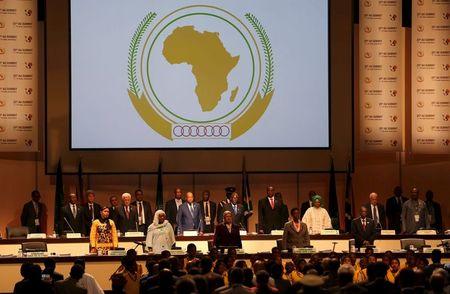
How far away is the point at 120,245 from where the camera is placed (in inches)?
729

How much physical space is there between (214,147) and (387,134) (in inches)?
137

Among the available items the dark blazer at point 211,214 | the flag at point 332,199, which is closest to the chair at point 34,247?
the dark blazer at point 211,214

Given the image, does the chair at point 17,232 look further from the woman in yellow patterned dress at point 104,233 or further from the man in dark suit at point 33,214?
the woman in yellow patterned dress at point 104,233

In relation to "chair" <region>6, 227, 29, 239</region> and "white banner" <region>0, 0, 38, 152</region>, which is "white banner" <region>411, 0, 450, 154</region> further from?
"chair" <region>6, 227, 29, 239</region>

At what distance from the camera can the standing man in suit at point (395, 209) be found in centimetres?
2095

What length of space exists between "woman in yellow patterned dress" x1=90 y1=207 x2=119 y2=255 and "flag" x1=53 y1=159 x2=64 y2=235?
2099 millimetres

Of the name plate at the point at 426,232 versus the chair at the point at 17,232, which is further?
the name plate at the point at 426,232

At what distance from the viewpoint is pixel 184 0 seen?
2145 cm

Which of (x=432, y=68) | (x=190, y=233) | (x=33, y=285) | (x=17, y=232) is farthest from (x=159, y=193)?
(x=33, y=285)

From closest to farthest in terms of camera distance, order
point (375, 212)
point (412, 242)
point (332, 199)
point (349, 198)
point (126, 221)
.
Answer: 1. point (412, 242)
2. point (126, 221)
3. point (375, 212)
4. point (332, 199)
5. point (349, 198)

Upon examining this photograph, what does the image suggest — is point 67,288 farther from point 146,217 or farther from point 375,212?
point 375,212

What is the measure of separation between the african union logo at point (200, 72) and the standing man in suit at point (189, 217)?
210 cm

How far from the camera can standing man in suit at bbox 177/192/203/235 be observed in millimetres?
19578

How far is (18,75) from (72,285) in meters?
9.37
